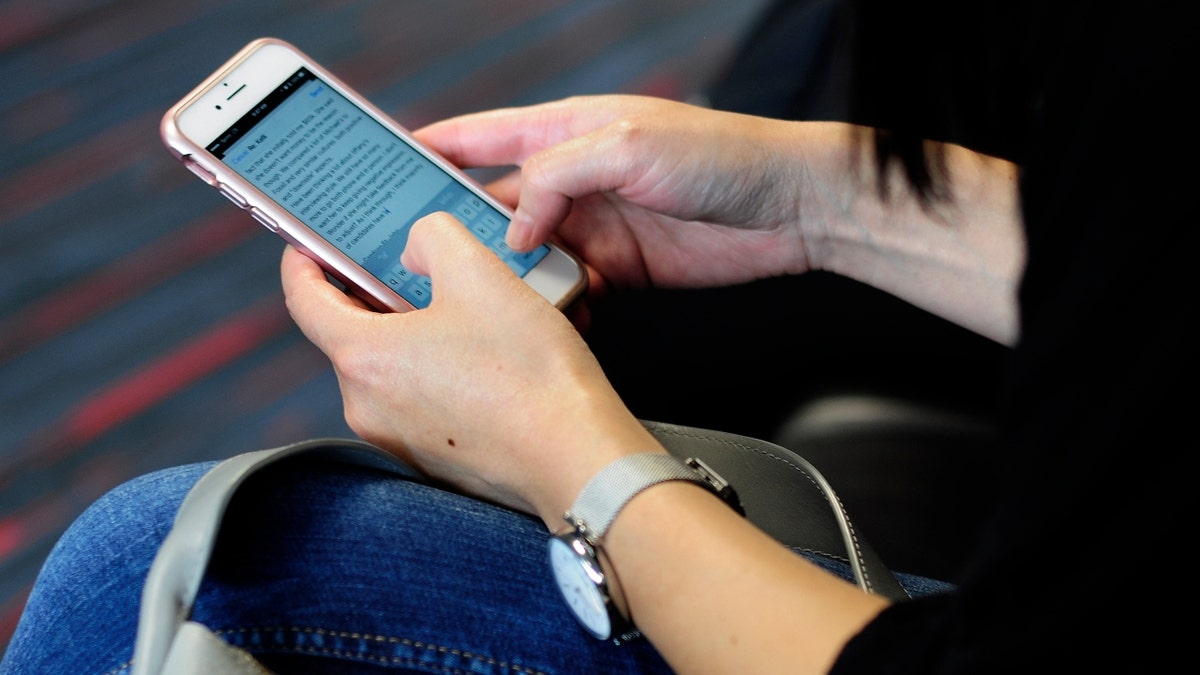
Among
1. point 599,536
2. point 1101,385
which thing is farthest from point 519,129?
point 1101,385

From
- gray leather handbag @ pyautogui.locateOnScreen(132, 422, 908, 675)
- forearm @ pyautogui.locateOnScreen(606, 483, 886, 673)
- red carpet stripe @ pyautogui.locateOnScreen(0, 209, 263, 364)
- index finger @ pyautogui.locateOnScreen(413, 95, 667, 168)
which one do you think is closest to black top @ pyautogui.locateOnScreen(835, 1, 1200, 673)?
forearm @ pyautogui.locateOnScreen(606, 483, 886, 673)

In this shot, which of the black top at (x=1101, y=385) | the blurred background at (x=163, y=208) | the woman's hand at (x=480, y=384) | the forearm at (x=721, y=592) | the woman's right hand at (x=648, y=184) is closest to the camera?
the black top at (x=1101, y=385)

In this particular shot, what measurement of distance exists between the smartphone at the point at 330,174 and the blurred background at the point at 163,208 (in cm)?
41

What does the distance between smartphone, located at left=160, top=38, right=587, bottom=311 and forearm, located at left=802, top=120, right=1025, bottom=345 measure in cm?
20

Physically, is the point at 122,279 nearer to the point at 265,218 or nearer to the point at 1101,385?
the point at 265,218

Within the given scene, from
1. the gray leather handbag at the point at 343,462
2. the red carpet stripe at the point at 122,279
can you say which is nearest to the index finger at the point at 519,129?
the gray leather handbag at the point at 343,462

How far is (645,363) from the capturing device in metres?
0.76

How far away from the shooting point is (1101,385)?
35 centimetres

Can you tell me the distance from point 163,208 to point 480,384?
880mm

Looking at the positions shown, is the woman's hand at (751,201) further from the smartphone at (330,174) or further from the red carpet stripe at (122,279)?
the red carpet stripe at (122,279)

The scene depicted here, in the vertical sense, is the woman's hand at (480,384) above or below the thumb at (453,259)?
below

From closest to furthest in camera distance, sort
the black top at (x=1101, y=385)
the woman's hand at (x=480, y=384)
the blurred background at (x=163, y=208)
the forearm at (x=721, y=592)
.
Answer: the black top at (x=1101, y=385) < the forearm at (x=721, y=592) < the woman's hand at (x=480, y=384) < the blurred background at (x=163, y=208)

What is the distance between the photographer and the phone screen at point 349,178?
2.32 feet

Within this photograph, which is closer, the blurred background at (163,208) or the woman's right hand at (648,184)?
the woman's right hand at (648,184)
